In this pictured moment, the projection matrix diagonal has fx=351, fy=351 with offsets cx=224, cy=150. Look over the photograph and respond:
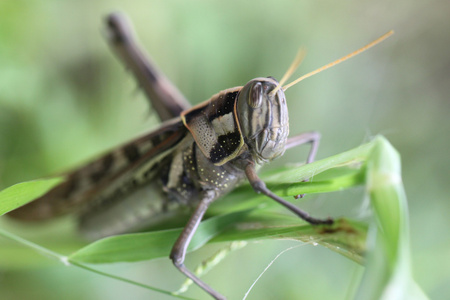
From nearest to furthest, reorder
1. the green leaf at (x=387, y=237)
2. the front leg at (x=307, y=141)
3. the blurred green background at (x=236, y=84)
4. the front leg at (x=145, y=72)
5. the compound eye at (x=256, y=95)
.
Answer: the green leaf at (x=387, y=237)
the compound eye at (x=256, y=95)
the front leg at (x=307, y=141)
the front leg at (x=145, y=72)
the blurred green background at (x=236, y=84)

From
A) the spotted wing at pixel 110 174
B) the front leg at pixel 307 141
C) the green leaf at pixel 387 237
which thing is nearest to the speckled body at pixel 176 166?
the spotted wing at pixel 110 174

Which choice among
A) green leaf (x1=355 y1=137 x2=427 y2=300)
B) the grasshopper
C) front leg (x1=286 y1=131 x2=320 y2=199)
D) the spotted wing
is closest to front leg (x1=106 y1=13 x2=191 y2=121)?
the grasshopper

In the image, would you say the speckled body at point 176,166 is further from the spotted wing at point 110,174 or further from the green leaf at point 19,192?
the green leaf at point 19,192

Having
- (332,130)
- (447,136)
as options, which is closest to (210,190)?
(332,130)

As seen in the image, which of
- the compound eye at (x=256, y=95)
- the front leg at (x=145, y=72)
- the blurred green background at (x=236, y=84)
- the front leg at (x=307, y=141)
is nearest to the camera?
the compound eye at (x=256, y=95)

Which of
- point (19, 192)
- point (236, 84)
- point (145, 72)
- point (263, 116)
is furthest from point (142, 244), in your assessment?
point (236, 84)

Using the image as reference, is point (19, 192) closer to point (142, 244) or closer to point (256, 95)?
point (142, 244)
